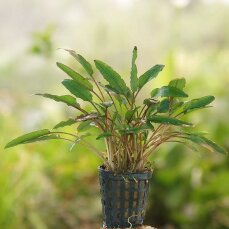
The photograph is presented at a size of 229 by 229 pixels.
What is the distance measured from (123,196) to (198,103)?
0.67ft

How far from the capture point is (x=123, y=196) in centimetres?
96

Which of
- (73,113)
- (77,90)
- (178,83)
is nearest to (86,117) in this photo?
(77,90)

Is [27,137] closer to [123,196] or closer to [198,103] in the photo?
[123,196]

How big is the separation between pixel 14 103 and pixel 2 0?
4.26 ft

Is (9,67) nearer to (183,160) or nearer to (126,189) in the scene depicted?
(183,160)

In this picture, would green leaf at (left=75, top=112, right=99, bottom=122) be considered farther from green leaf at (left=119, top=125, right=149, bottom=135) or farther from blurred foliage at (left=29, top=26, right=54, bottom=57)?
blurred foliage at (left=29, top=26, right=54, bottom=57)

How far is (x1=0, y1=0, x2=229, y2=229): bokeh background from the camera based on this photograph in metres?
2.81

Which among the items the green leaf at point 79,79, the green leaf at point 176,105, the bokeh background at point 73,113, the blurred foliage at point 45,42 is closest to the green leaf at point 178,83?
the green leaf at point 176,105

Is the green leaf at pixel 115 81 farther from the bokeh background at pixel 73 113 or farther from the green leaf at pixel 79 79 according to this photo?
the bokeh background at pixel 73 113

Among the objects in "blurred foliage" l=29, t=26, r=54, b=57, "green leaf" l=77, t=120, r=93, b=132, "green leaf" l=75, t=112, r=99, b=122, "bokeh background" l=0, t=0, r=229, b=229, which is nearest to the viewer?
"green leaf" l=75, t=112, r=99, b=122

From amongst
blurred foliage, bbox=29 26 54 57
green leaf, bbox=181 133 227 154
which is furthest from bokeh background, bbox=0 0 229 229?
green leaf, bbox=181 133 227 154

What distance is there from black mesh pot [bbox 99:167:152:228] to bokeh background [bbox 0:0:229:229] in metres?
1.39

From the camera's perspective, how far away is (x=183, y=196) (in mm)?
2959

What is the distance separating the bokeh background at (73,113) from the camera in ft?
9.21
